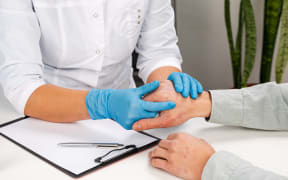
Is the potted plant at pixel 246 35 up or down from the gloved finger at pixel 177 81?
down

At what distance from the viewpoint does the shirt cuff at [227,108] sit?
1.04 m

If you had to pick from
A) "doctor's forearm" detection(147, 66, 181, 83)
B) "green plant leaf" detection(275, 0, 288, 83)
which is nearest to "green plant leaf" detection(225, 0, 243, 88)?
"green plant leaf" detection(275, 0, 288, 83)

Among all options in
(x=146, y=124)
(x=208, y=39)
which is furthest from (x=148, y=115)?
(x=208, y=39)

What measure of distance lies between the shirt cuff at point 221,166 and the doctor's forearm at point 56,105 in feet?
1.51

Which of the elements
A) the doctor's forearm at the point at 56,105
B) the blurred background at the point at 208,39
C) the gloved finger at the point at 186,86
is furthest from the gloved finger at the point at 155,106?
the blurred background at the point at 208,39

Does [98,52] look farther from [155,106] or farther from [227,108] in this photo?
[227,108]

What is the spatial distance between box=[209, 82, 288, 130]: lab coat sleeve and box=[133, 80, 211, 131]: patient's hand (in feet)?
0.12

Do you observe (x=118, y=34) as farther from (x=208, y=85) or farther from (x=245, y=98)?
(x=208, y=85)

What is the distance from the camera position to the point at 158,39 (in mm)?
1505

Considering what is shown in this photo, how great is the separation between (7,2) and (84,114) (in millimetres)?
473

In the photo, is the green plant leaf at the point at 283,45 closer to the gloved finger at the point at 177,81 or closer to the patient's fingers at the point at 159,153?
the gloved finger at the point at 177,81

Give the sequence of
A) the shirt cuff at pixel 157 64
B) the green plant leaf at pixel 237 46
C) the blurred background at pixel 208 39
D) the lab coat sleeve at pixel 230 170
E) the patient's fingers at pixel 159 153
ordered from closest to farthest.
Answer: the lab coat sleeve at pixel 230 170 < the patient's fingers at pixel 159 153 < the shirt cuff at pixel 157 64 < the green plant leaf at pixel 237 46 < the blurred background at pixel 208 39

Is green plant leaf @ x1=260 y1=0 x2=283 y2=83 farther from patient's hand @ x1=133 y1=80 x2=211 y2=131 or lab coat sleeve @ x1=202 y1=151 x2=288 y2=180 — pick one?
lab coat sleeve @ x1=202 y1=151 x2=288 y2=180

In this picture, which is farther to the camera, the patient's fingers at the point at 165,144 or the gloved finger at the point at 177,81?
the gloved finger at the point at 177,81
